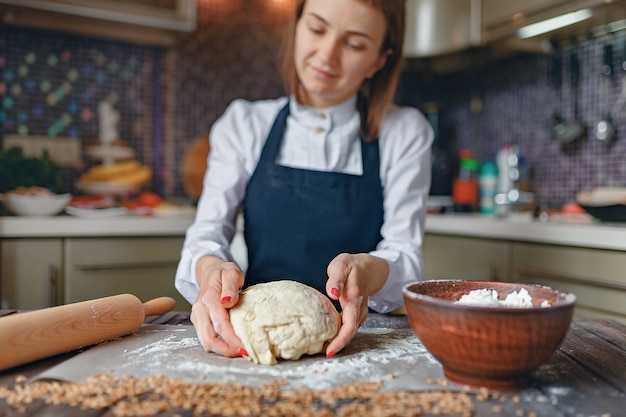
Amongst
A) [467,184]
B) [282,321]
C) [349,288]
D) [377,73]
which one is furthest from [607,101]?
[282,321]

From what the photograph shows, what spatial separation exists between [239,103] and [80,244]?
890 millimetres

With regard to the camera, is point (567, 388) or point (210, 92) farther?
point (210, 92)

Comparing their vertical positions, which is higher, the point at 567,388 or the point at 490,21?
the point at 490,21

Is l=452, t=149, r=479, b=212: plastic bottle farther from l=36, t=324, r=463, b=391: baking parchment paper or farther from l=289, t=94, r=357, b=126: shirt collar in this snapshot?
l=36, t=324, r=463, b=391: baking parchment paper

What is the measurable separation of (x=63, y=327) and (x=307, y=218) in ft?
2.21

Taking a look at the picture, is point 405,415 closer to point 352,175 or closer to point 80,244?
point 352,175

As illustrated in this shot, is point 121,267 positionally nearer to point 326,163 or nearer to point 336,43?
point 326,163

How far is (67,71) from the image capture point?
242cm

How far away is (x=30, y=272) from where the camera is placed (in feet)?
6.22

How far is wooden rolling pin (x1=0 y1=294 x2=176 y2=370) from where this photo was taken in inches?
26.6

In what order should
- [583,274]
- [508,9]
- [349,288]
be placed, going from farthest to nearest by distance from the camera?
1. [508,9]
2. [583,274]
3. [349,288]

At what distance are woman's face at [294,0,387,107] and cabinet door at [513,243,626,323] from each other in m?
0.95

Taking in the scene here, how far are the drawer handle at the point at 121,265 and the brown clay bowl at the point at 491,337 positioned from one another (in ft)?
5.18

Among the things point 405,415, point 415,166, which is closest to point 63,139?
point 415,166
